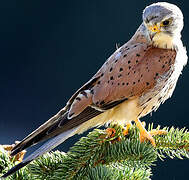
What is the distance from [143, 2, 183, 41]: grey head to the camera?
6.84 ft

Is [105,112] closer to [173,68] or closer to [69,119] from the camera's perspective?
[69,119]

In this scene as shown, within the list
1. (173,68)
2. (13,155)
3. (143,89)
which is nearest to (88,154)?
(13,155)

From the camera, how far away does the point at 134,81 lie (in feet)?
6.82

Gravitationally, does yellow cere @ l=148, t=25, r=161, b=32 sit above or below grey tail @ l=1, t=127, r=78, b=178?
above

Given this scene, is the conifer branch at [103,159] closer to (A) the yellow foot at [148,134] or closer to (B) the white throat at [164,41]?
(A) the yellow foot at [148,134]

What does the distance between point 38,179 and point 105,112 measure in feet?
1.93

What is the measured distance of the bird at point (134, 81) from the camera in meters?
2.05

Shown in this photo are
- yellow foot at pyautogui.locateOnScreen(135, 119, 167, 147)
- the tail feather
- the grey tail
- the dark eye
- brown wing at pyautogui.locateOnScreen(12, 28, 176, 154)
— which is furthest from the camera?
the dark eye

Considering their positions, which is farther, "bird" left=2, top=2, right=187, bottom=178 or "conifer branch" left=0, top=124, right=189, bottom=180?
"bird" left=2, top=2, right=187, bottom=178

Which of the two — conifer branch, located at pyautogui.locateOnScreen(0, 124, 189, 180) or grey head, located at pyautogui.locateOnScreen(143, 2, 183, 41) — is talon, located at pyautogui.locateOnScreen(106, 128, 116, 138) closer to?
conifer branch, located at pyautogui.locateOnScreen(0, 124, 189, 180)

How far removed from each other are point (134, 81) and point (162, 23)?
335 mm

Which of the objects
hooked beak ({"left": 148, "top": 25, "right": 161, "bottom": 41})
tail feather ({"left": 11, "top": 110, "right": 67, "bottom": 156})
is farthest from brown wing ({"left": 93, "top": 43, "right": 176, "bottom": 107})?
tail feather ({"left": 11, "top": 110, "right": 67, "bottom": 156})

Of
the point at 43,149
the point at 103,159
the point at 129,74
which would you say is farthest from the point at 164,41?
the point at 43,149

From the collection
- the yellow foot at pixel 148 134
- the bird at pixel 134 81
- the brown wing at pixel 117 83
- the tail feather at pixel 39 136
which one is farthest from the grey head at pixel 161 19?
the tail feather at pixel 39 136
